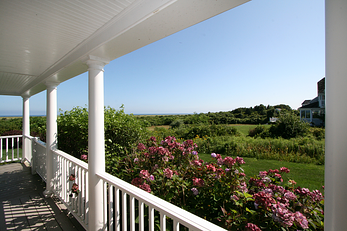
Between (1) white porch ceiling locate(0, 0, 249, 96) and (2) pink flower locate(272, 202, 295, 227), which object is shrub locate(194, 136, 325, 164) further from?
(1) white porch ceiling locate(0, 0, 249, 96)

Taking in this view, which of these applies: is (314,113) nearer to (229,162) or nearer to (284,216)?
(229,162)

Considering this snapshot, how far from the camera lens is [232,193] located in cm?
158

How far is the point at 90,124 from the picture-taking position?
197 cm

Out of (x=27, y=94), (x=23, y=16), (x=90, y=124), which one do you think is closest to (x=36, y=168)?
(x=27, y=94)

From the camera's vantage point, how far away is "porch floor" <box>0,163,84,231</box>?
2.46 metres

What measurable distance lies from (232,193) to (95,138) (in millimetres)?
1583

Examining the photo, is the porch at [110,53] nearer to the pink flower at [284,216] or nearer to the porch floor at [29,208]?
the porch floor at [29,208]

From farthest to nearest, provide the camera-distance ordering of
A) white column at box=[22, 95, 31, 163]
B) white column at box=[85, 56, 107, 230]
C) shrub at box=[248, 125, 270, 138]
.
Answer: shrub at box=[248, 125, 270, 138] < white column at box=[22, 95, 31, 163] < white column at box=[85, 56, 107, 230]

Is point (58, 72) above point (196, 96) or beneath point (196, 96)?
beneath

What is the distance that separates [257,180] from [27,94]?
637 centimetres

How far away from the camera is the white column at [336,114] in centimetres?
58

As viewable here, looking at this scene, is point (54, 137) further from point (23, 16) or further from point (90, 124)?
point (23, 16)

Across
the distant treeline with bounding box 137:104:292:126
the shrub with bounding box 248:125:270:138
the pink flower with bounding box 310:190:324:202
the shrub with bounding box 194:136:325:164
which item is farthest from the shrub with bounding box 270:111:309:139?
the pink flower with bounding box 310:190:324:202

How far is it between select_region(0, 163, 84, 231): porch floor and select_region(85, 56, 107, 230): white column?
794 millimetres
